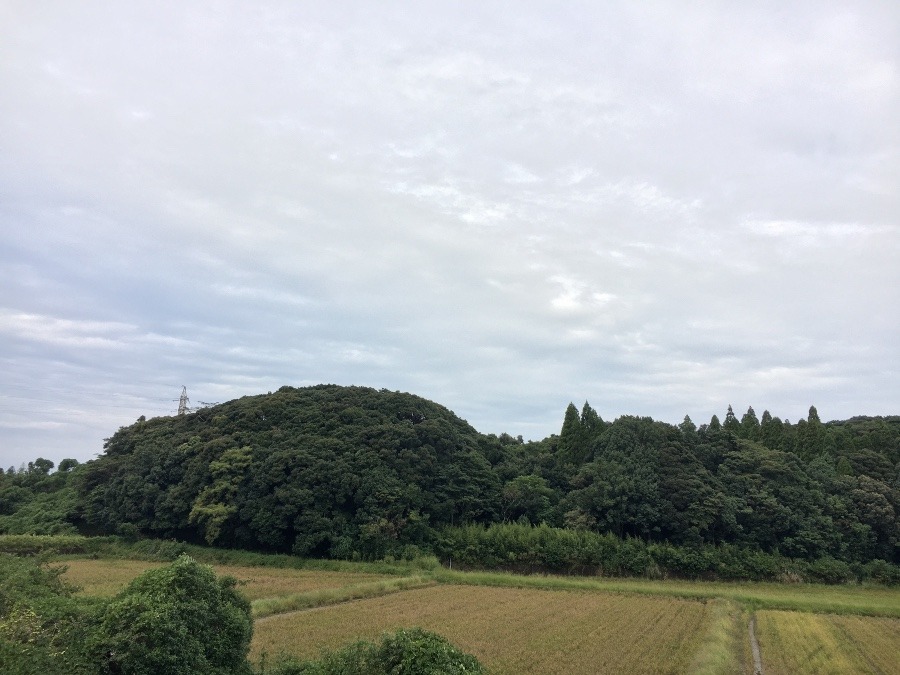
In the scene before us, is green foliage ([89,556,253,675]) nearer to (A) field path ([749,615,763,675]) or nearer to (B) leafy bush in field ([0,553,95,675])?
(B) leafy bush in field ([0,553,95,675])

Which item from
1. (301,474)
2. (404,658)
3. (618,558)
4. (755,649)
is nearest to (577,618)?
(755,649)

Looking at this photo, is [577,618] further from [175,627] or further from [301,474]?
[301,474]

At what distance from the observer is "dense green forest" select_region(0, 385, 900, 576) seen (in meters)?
35.8

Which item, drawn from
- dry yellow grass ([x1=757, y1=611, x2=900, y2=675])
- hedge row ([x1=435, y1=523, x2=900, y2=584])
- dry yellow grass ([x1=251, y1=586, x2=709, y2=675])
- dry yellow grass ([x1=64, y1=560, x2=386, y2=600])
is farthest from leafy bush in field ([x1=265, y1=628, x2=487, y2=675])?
hedge row ([x1=435, y1=523, x2=900, y2=584])

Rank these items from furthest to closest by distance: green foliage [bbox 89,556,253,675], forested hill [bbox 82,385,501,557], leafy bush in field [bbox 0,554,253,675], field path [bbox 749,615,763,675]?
forested hill [bbox 82,385,501,557] < field path [bbox 749,615,763,675] < green foliage [bbox 89,556,253,675] < leafy bush in field [bbox 0,554,253,675]

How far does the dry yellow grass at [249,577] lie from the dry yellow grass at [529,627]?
3428 mm

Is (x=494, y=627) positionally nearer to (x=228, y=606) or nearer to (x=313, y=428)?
(x=228, y=606)

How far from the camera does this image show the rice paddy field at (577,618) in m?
15.6

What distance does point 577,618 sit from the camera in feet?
69.4

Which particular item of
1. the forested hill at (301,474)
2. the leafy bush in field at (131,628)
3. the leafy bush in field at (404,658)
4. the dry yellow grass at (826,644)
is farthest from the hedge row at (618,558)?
the leafy bush in field at (404,658)

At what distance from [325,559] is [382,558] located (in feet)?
11.6

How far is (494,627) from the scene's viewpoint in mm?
19016

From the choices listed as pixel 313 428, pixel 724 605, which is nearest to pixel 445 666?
pixel 724 605

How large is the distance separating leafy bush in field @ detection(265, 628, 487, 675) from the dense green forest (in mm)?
26951
